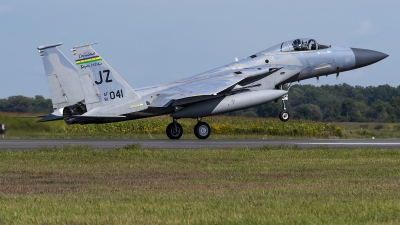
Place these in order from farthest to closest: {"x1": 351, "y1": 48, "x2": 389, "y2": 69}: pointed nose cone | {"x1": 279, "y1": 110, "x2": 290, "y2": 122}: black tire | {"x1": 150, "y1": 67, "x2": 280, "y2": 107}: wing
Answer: {"x1": 351, "y1": 48, "x2": 389, "y2": 69}: pointed nose cone → {"x1": 279, "y1": 110, "x2": 290, "y2": 122}: black tire → {"x1": 150, "y1": 67, "x2": 280, "y2": 107}: wing

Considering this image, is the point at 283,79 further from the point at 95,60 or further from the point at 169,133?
the point at 95,60

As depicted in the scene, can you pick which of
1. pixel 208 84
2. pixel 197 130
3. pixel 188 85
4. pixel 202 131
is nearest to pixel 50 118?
pixel 188 85

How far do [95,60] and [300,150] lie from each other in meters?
8.98

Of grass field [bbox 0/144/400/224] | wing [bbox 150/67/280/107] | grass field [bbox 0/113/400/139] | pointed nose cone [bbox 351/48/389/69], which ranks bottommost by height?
grass field [bbox 0/144/400/224]

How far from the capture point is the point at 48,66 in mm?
26094

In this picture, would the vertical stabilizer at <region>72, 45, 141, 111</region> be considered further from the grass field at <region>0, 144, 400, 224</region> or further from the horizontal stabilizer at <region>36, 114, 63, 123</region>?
the grass field at <region>0, 144, 400, 224</region>

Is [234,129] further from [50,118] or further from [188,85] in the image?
[50,118]

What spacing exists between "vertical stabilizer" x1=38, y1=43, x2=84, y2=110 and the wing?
3.12 m

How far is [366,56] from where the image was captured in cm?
3064

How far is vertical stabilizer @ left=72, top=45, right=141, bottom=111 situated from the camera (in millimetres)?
25578

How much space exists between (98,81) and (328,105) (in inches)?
2266

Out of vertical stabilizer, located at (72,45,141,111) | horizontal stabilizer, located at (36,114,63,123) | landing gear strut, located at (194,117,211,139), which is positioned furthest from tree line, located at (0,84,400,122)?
landing gear strut, located at (194,117,211,139)

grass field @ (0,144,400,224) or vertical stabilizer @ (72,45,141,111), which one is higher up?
vertical stabilizer @ (72,45,141,111)

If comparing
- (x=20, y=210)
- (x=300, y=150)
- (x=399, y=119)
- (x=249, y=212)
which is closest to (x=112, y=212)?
(x=20, y=210)
